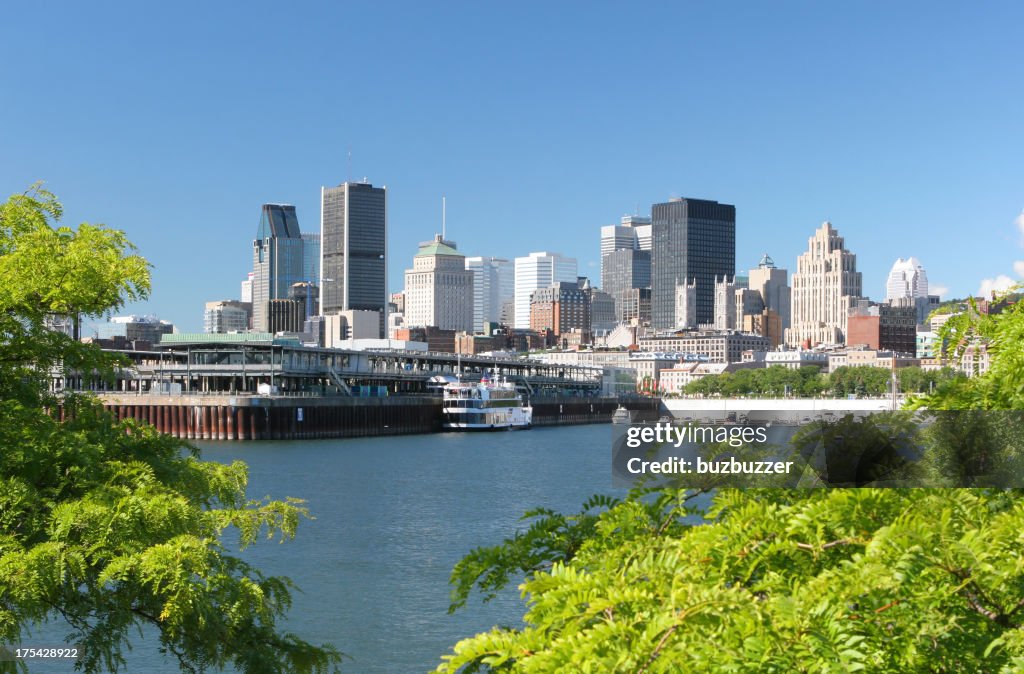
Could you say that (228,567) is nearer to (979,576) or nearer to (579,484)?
(979,576)

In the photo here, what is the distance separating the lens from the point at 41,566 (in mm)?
10594

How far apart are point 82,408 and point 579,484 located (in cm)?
4682

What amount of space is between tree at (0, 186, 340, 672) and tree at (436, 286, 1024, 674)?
18.7ft

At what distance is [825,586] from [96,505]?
843cm

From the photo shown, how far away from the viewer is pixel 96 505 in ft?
37.4

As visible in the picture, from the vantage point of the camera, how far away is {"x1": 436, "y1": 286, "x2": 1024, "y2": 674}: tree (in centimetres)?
488

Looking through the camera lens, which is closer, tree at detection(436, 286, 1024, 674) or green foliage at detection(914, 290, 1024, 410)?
tree at detection(436, 286, 1024, 674)

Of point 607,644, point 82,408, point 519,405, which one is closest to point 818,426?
point 607,644

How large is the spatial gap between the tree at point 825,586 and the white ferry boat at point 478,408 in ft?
377

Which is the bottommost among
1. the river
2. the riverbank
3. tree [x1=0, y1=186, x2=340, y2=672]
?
the river

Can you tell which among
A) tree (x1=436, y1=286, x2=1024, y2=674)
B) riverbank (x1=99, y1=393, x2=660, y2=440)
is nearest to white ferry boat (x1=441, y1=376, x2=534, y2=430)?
riverbank (x1=99, y1=393, x2=660, y2=440)

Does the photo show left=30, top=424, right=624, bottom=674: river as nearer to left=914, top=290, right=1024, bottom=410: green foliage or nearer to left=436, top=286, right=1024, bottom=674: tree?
left=914, top=290, right=1024, bottom=410: green foliage
